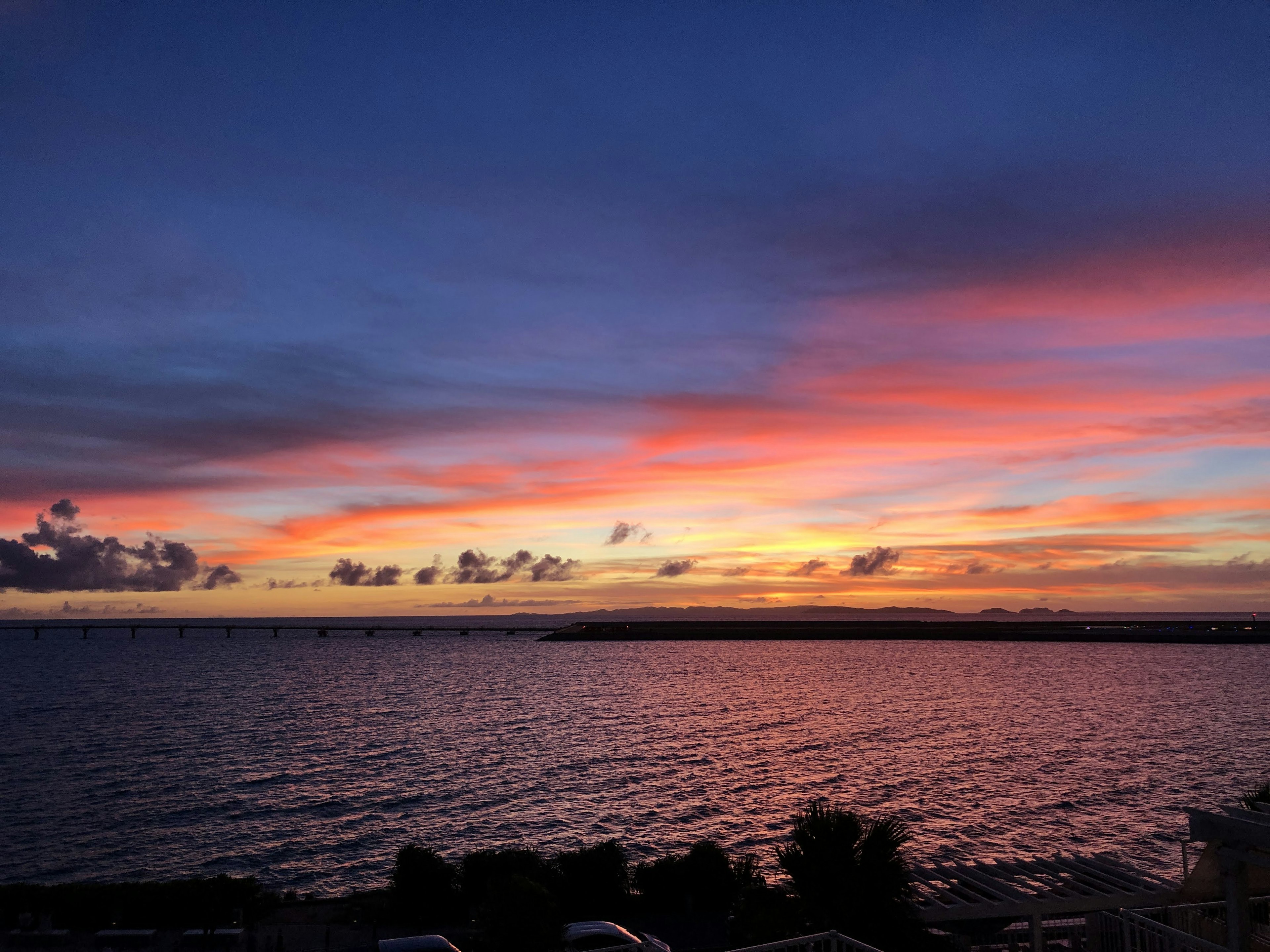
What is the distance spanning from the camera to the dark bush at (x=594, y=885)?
36.6 meters

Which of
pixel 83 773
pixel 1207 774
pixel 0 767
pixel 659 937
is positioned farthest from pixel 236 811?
pixel 1207 774

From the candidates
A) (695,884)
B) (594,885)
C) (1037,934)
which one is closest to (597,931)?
(594,885)

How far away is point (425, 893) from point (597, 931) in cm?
1061

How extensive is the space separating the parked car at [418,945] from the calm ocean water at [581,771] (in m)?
20.4

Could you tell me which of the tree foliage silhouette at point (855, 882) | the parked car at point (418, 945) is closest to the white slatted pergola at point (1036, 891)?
the tree foliage silhouette at point (855, 882)

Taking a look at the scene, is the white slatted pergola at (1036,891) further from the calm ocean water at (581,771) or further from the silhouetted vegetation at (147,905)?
the silhouetted vegetation at (147,905)

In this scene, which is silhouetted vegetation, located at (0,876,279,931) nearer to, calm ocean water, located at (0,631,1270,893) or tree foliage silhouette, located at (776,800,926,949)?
calm ocean water, located at (0,631,1270,893)

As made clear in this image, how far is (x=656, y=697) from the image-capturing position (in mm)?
140375

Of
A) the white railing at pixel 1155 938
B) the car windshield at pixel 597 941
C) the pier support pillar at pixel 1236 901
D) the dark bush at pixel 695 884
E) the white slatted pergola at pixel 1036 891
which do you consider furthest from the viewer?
the dark bush at pixel 695 884

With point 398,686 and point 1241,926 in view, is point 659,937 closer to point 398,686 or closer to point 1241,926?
point 1241,926

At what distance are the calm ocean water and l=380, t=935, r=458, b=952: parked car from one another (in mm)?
20427

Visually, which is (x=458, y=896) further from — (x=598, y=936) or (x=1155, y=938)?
(x=1155, y=938)

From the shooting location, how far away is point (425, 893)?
3731 cm

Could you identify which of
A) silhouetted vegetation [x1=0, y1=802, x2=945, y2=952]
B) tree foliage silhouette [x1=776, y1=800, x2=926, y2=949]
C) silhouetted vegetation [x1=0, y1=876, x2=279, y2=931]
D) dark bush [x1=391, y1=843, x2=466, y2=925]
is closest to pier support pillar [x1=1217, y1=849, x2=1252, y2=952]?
tree foliage silhouette [x1=776, y1=800, x2=926, y2=949]
